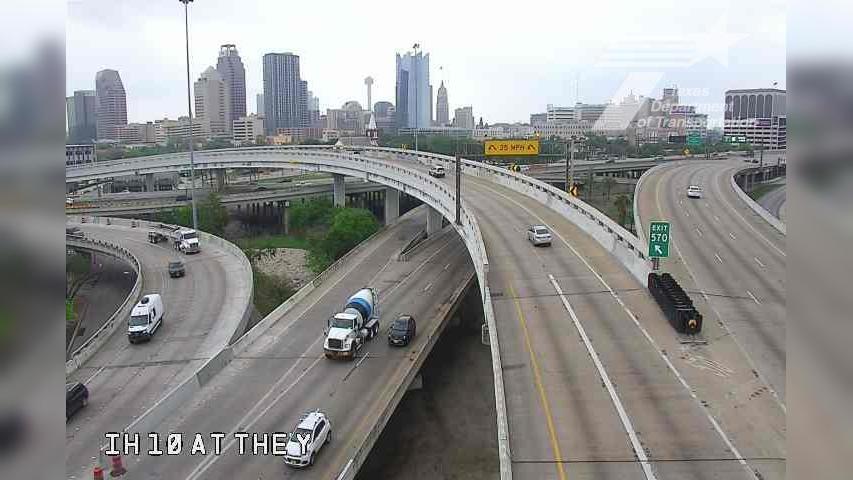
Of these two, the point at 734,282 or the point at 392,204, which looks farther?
the point at 392,204

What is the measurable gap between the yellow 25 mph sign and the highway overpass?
4.34 meters

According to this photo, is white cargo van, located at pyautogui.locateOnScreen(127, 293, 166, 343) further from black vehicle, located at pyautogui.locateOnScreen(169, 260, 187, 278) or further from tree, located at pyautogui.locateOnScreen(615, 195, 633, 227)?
tree, located at pyautogui.locateOnScreen(615, 195, 633, 227)

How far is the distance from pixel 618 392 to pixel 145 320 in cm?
1508

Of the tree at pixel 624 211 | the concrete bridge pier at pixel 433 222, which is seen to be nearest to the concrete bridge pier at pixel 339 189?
the concrete bridge pier at pixel 433 222

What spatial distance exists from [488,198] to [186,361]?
62.5 ft

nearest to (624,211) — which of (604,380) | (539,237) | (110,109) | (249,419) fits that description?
(539,237)

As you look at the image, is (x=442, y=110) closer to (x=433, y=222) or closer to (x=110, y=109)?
(x=110, y=109)

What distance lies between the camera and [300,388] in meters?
16.4

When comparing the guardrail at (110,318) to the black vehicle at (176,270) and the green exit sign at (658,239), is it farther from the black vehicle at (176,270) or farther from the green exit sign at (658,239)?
the green exit sign at (658,239)

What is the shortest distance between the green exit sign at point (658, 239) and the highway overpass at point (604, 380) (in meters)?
0.91

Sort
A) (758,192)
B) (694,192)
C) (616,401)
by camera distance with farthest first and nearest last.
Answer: (758,192), (694,192), (616,401)

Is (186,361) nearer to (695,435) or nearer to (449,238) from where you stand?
(695,435)

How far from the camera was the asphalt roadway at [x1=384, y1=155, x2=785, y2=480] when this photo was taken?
9820 mm
